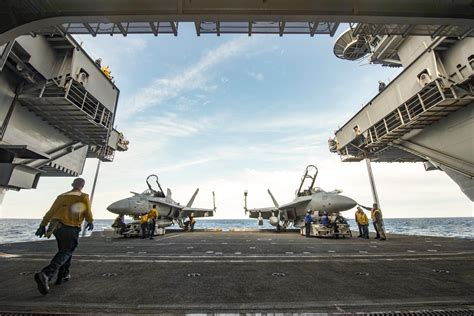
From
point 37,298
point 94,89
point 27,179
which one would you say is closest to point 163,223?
point 27,179

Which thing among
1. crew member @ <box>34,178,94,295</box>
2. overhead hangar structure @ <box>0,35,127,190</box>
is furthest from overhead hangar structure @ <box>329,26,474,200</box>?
overhead hangar structure @ <box>0,35,127,190</box>

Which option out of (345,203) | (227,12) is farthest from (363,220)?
(227,12)

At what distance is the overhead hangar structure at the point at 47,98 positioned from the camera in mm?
12008

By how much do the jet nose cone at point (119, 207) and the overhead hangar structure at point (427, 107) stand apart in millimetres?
17837

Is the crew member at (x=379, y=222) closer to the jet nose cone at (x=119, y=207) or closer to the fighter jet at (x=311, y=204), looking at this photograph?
the fighter jet at (x=311, y=204)

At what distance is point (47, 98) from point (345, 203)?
20206 mm

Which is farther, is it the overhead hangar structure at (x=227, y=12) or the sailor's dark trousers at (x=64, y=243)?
the overhead hangar structure at (x=227, y=12)

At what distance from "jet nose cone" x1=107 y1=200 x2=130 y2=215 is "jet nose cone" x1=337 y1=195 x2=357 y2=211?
15.5 meters

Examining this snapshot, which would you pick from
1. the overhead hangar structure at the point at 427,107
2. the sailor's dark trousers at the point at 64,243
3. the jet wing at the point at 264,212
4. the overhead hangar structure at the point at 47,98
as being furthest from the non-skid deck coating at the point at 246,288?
the jet wing at the point at 264,212

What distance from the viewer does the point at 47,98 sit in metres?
12.9

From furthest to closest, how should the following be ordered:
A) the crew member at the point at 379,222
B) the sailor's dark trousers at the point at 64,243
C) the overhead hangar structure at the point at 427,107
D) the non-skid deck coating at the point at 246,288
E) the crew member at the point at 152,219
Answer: the crew member at the point at 152,219 < the overhead hangar structure at the point at 427,107 < the crew member at the point at 379,222 < the sailor's dark trousers at the point at 64,243 < the non-skid deck coating at the point at 246,288

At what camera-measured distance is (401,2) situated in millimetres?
4984

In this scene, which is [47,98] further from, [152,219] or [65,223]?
[65,223]

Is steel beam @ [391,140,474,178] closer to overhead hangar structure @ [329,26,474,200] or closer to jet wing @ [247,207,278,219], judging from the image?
overhead hangar structure @ [329,26,474,200]
